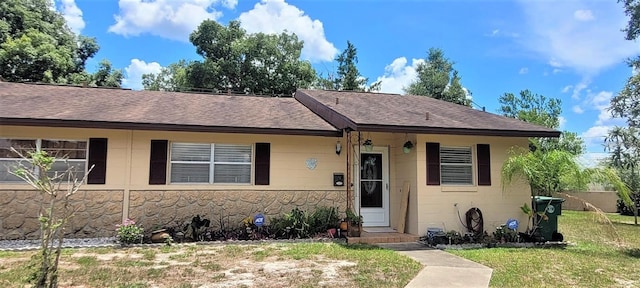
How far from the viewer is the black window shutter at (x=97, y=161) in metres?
8.50

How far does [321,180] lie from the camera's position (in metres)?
9.58

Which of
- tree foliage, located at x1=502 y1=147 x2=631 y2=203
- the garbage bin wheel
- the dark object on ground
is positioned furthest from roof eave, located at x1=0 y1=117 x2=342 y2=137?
the dark object on ground

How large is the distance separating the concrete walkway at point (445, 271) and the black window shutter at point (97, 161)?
6.22 m

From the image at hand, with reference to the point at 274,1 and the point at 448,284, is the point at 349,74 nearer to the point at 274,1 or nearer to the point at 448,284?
the point at 274,1

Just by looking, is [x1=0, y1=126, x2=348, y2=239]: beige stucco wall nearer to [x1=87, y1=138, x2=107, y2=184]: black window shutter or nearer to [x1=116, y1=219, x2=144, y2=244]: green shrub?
[x1=87, y1=138, x2=107, y2=184]: black window shutter

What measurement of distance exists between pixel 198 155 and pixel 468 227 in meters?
6.22

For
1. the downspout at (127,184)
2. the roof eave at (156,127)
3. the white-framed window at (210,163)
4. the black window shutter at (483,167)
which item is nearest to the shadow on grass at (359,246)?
the roof eave at (156,127)

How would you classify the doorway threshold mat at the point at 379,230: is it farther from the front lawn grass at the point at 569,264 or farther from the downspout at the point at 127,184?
the downspout at the point at 127,184

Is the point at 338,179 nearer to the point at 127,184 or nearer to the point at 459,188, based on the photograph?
the point at 459,188

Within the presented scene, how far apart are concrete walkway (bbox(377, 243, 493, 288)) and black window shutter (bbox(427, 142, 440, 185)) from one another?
1.79 m

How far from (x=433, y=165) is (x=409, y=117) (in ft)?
4.01

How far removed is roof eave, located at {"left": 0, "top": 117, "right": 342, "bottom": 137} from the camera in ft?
25.8

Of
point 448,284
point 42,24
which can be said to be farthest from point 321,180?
point 42,24

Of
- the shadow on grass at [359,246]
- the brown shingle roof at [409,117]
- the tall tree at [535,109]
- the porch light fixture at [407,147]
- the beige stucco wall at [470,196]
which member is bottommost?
the shadow on grass at [359,246]
